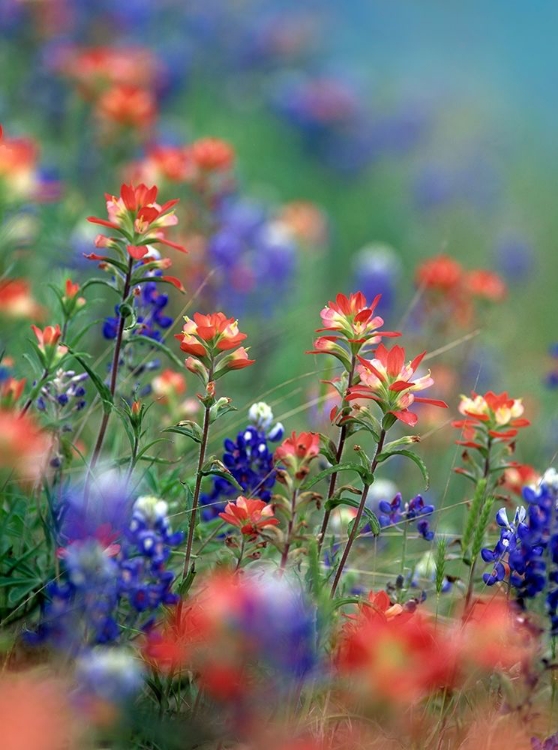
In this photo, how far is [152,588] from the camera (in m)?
1.33

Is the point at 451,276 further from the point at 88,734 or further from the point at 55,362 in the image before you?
the point at 88,734

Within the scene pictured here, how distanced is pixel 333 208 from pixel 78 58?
2.45 meters

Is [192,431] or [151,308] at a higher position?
[151,308]

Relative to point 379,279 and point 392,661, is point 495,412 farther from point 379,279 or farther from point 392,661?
point 379,279

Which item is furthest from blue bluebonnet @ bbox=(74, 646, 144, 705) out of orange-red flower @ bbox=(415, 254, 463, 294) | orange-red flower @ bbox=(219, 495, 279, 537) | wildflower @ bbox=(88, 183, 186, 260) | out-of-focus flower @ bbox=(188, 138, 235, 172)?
out-of-focus flower @ bbox=(188, 138, 235, 172)

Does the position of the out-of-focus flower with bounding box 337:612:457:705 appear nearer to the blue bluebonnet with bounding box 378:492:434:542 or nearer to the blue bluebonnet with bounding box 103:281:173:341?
the blue bluebonnet with bounding box 378:492:434:542

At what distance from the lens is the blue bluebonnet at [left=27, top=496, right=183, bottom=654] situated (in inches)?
47.2

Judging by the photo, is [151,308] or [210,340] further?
[151,308]

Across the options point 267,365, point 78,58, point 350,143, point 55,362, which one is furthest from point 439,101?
point 55,362

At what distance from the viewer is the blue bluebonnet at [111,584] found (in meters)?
1.20

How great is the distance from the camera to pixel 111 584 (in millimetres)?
1310

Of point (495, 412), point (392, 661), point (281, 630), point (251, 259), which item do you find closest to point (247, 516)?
point (281, 630)

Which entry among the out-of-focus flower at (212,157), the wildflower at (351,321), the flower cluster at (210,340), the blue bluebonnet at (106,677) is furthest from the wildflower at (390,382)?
the out-of-focus flower at (212,157)

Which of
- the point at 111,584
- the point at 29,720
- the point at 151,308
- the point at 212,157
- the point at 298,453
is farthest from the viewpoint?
the point at 212,157
